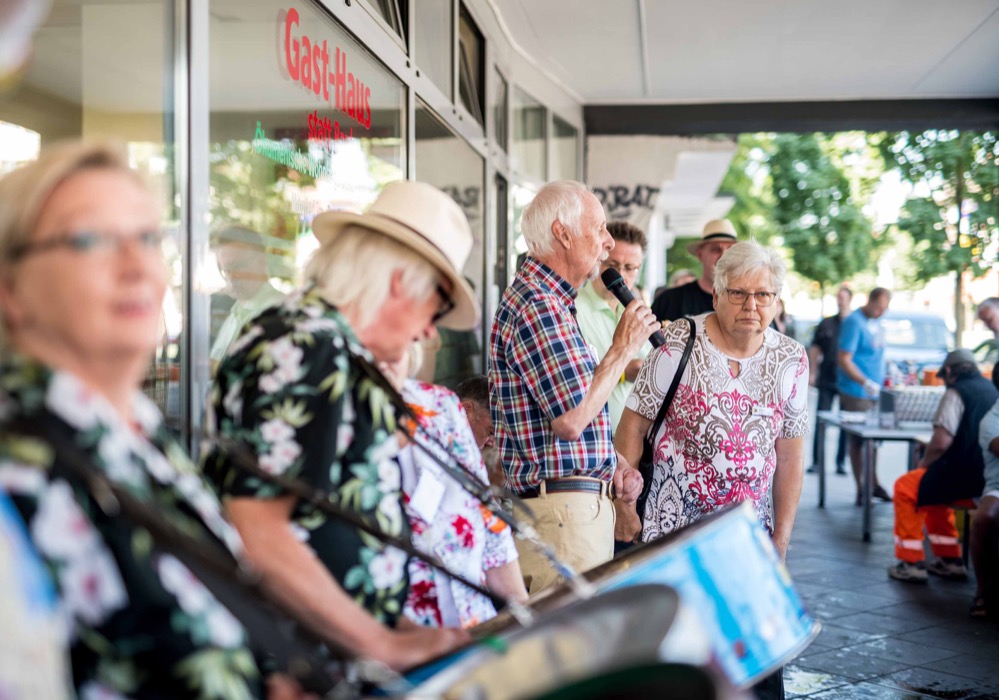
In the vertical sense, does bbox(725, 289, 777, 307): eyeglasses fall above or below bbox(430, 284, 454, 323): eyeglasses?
above

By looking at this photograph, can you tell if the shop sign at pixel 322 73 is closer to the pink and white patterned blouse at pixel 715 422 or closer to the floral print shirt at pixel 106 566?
the pink and white patterned blouse at pixel 715 422

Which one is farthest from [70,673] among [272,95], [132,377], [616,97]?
[616,97]

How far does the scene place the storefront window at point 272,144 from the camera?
8.66ft

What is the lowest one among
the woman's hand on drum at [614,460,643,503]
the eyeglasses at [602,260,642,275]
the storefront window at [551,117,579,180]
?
the woman's hand on drum at [614,460,643,503]

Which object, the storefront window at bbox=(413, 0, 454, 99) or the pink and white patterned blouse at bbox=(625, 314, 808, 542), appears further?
the storefront window at bbox=(413, 0, 454, 99)

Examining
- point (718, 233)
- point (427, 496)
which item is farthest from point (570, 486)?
point (718, 233)

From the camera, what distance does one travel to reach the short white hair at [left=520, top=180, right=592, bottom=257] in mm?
3219

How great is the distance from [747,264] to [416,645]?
7.27ft

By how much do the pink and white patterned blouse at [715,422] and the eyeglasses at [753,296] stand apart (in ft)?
0.50

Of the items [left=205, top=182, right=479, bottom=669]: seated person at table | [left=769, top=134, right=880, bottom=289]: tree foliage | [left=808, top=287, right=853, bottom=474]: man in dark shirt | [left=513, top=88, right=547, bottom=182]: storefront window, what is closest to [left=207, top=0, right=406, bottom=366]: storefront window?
[left=205, top=182, right=479, bottom=669]: seated person at table

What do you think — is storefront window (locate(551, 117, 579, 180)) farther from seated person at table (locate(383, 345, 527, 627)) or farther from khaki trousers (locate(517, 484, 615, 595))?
seated person at table (locate(383, 345, 527, 627))

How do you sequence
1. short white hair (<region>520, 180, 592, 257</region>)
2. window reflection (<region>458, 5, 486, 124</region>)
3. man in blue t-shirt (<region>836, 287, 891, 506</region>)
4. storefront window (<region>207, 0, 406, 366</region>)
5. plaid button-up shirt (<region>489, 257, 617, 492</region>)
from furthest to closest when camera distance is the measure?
man in blue t-shirt (<region>836, 287, 891, 506</region>), window reflection (<region>458, 5, 486, 124</region>), short white hair (<region>520, 180, 592, 257</region>), plaid button-up shirt (<region>489, 257, 617, 492</region>), storefront window (<region>207, 0, 406, 366</region>)

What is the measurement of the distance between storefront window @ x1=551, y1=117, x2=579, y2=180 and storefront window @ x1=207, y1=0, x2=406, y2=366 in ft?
18.4

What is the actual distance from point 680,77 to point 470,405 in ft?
18.3
